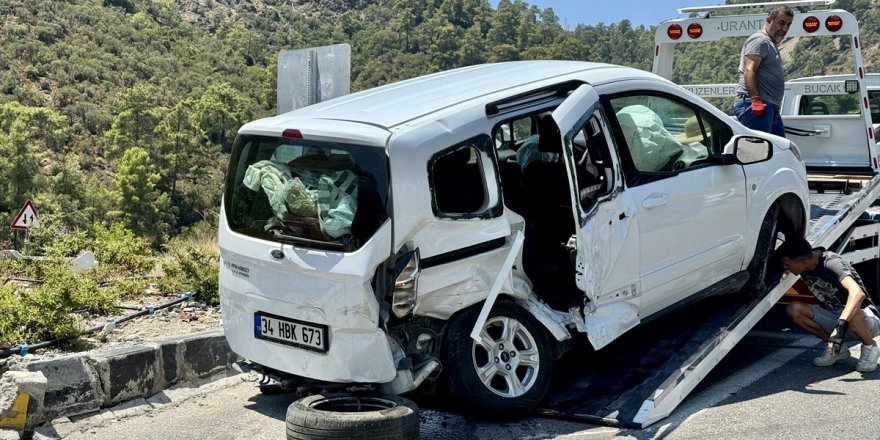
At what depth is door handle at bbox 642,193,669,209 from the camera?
5.82 m

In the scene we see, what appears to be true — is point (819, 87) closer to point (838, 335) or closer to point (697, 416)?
point (838, 335)

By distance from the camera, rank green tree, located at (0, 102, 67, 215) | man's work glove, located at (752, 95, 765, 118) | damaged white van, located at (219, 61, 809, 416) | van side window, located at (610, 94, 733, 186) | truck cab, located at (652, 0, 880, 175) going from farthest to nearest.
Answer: green tree, located at (0, 102, 67, 215) → truck cab, located at (652, 0, 880, 175) → man's work glove, located at (752, 95, 765, 118) → van side window, located at (610, 94, 733, 186) → damaged white van, located at (219, 61, 809, 416)

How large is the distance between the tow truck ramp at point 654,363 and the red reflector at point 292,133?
2.09 meters

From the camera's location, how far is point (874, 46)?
2295 inches

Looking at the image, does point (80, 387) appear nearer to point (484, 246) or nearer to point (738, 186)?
point (484, 246)

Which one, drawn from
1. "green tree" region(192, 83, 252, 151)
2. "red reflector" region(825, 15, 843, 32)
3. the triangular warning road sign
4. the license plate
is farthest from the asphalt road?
"green tree" region(192, 83, 252, 151)

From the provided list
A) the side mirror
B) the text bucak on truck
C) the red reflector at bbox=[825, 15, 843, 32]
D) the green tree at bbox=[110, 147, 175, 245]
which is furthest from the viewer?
the green tree at bbox=[110, 147, 175, 245]

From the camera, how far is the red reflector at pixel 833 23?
29.6 feet

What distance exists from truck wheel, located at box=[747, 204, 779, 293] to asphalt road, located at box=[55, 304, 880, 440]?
1.95ft

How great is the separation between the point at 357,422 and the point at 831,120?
7.03 metres

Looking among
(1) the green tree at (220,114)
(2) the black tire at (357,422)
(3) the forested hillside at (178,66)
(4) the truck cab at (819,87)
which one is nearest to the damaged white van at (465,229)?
(2) the black tire at (357,422)

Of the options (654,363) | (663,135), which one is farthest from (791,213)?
(654,363)

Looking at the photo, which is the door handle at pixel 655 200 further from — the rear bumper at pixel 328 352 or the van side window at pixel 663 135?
the rear bumper at pixel 328 352

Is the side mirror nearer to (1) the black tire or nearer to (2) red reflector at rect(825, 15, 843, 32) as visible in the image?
(1) the black tire
